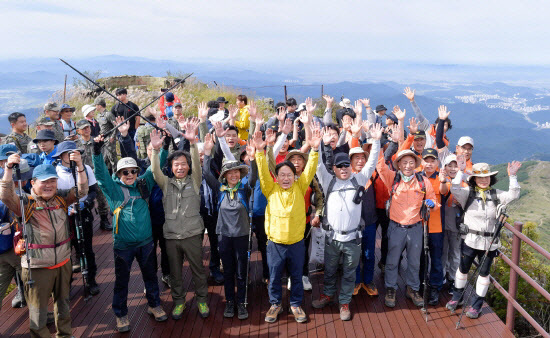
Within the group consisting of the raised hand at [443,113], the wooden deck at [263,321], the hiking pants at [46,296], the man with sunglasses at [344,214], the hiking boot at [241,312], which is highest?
the raised hand at [443,113]

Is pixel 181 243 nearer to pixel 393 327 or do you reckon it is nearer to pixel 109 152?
pixel 393 327

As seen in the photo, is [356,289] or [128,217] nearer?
[128,217]

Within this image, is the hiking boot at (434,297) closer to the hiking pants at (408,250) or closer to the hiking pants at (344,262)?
the hiking pants at (408,250)

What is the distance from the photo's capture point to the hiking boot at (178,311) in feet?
15.0

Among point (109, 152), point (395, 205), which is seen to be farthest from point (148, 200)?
point (109, 152)

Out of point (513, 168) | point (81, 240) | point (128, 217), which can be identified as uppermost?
point (513, 168)

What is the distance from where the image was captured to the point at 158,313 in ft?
15.0

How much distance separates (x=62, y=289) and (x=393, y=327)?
3953 millimetres

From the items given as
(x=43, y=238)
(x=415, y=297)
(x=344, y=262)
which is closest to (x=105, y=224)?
(x=43, y=238)

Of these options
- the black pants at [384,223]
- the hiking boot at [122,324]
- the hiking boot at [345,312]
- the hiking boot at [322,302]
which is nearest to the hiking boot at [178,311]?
the hiking boot at [122,324]

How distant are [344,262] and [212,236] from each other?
1966mm

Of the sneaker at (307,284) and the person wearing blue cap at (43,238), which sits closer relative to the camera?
the person wearing blue cap at (43,238)

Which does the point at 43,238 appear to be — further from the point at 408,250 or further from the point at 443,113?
the point at 443,113

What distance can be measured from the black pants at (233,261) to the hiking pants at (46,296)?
1765mm
